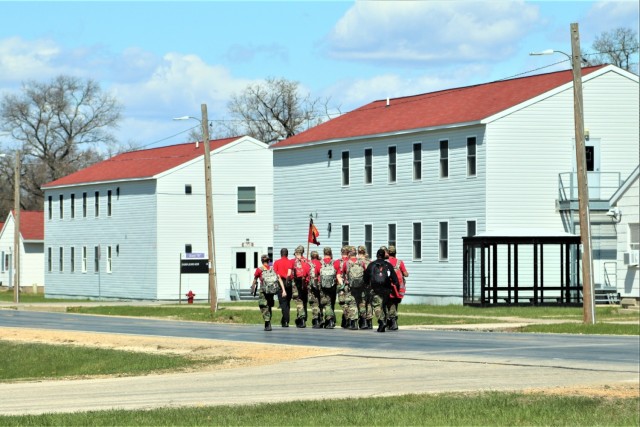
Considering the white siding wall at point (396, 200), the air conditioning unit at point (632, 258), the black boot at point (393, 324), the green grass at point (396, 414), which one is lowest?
the green grass at point (396, 414)

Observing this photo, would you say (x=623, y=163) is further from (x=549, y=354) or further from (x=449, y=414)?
(x=449, y=414)

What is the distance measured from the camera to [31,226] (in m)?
89.1

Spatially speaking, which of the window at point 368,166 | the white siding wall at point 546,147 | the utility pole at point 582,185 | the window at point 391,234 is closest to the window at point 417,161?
the window at point 391,234

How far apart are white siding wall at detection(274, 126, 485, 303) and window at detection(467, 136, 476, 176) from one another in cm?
21

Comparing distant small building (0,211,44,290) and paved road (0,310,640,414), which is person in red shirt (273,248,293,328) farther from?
distant small building (0,211,44,290)

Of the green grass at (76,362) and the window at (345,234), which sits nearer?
the green grass at (76,362)

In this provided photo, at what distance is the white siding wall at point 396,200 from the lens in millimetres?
49312

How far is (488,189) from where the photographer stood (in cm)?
4788

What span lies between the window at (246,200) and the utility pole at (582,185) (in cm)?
3511

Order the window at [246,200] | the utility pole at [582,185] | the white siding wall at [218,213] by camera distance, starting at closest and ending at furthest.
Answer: the utility pole at [582,185], the white siding wall at [218,213], the window at [246,200]

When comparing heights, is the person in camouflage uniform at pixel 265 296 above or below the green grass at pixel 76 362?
above

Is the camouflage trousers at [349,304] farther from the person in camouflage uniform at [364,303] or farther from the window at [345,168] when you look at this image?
the window at [345,168]

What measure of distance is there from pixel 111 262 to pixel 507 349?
1875 inches

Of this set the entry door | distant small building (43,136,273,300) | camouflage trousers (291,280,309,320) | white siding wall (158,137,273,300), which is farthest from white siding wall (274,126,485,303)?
camouflage trousers (291,280,309,320)
